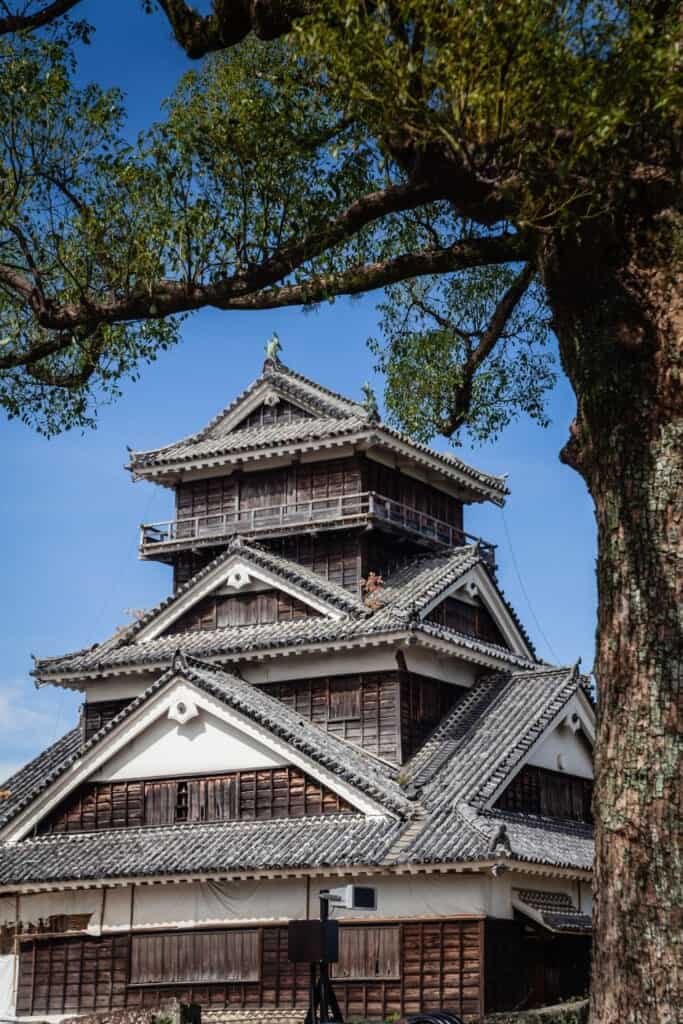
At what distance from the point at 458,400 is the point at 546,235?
6.33 m

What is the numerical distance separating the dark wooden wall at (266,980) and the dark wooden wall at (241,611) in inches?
305

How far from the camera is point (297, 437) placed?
31562 mm

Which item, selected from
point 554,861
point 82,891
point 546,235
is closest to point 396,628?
point 554,861

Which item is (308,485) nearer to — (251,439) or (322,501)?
(322,501)

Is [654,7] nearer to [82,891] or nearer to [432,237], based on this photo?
[432,237]

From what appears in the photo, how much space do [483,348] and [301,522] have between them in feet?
49.8

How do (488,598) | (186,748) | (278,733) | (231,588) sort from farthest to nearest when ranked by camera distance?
(488,598) < (231,588) < (186,748) < (278,733)

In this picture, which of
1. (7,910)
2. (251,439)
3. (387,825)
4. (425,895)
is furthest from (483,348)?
(7,910)

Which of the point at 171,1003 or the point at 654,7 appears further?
the point at 171,1003

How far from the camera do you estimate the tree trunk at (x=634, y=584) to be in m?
10.4

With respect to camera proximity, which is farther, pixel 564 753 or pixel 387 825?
pixel 564 753

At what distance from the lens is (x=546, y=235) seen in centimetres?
1195

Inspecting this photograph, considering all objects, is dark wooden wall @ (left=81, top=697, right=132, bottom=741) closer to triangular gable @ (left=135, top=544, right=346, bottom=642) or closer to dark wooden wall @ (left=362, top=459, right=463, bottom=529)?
triangular gable @ (left=135, top=544, right=346, bottom=642)

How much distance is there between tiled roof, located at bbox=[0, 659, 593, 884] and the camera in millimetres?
24734
